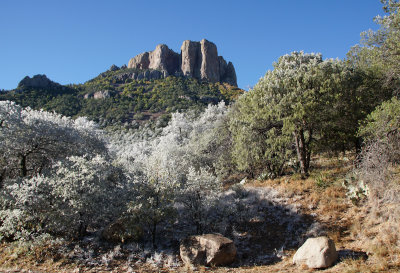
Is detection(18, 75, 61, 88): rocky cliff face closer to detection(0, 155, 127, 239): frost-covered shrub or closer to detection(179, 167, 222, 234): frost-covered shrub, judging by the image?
detection(0, 155, 127, 239): frost-covered shrub

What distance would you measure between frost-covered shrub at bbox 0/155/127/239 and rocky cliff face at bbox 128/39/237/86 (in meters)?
101

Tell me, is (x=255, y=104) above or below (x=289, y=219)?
above

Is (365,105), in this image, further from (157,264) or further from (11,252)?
(11,252)

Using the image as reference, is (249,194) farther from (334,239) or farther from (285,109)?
A: (334,239)

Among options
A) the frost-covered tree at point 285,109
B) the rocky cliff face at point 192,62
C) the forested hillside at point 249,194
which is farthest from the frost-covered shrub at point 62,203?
the rocky cliff face at point 192,62

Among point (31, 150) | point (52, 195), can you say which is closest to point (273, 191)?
point (52, 195)

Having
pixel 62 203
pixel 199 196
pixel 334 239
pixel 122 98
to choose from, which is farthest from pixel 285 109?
pixel 122 98

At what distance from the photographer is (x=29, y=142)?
1490 cm

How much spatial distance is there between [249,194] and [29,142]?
564 inches

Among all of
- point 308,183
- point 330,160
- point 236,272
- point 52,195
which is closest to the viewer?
point 236,272

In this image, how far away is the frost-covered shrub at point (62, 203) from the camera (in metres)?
11.1

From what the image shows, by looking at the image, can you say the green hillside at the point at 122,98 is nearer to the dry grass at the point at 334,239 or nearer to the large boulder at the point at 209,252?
the dry grass at the point at 334,239

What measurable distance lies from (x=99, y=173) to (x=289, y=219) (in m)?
10.4

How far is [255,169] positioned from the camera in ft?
66.6
